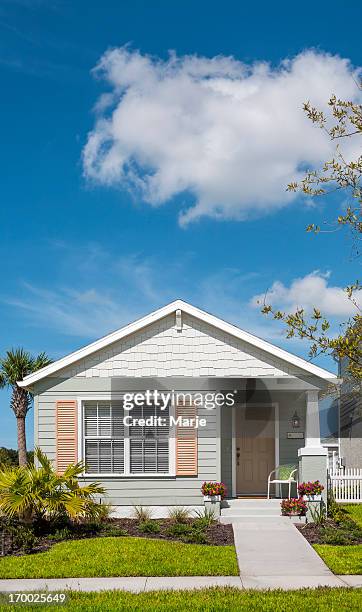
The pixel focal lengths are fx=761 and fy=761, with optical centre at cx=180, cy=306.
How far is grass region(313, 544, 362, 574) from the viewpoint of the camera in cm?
1208

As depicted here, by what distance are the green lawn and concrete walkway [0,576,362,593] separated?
5999 mm

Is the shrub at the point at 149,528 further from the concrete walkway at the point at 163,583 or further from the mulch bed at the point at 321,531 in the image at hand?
the concrete walkway at the point at 163,583

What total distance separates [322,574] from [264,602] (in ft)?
7.91

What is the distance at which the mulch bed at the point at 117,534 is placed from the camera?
1429cm

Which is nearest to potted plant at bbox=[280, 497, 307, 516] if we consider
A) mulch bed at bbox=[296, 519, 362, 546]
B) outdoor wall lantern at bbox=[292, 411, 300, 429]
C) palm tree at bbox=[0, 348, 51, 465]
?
mulch bed at bbox=[296, 519, 362, 546]

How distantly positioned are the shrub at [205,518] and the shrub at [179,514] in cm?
27

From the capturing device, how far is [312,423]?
17766mm

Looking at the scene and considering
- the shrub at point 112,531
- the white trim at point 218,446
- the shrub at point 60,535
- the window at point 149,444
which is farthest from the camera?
the window at point 149,444

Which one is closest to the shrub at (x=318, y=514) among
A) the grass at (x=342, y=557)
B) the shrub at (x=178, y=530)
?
the grass at (x=342, y=557)

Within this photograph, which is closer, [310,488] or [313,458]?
[310,488]

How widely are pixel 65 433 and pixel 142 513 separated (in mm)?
2678

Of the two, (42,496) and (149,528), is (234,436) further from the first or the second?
(42,496)

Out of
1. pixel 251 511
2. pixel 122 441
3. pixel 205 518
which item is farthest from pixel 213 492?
pixel 122 441

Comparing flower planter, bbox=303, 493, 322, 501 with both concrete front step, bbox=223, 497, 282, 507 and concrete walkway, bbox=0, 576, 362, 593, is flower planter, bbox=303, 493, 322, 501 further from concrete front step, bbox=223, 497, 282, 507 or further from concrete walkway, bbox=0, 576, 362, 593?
concrete walkway, bbox=0, 576, 362, 593
